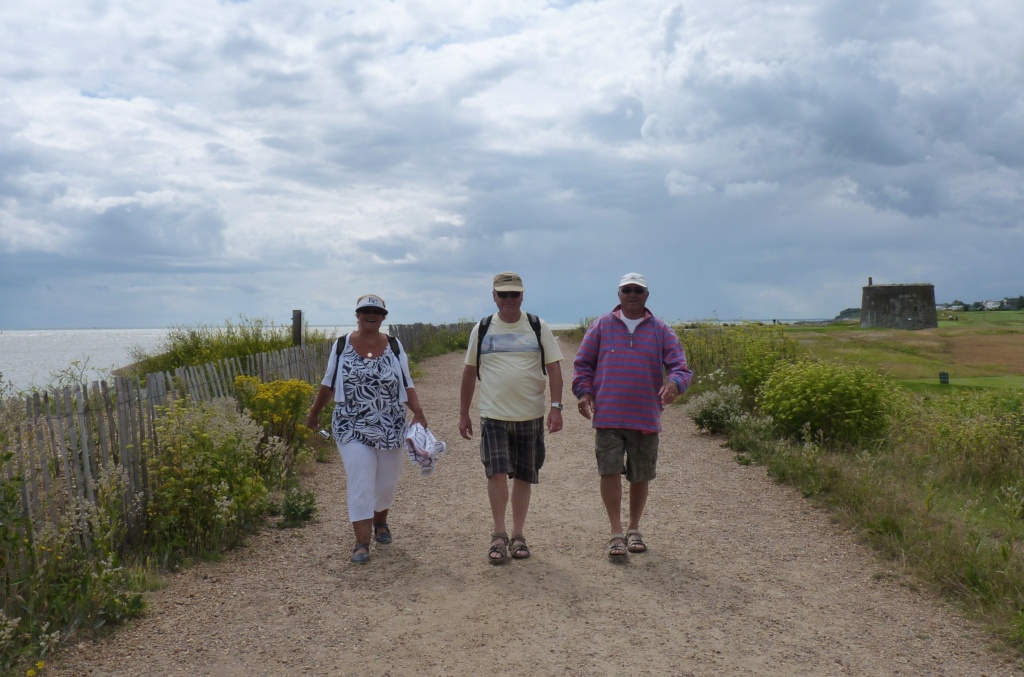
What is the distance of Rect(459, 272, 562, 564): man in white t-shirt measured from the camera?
5.73 m

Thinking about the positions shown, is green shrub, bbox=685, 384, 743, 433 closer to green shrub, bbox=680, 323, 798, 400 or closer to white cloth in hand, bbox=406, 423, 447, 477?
green shrub, bbox=680, 323, 798, 400

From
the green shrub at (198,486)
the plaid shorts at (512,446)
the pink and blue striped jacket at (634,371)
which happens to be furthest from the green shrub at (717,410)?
the green shrub at (198,486)

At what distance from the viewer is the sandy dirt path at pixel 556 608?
14.3ft

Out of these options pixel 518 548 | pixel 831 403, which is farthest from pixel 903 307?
pixel 518 548

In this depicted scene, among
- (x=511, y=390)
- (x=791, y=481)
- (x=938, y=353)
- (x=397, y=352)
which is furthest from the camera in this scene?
(x=938, y=353)

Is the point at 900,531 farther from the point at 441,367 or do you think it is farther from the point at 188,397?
the point at 441,367

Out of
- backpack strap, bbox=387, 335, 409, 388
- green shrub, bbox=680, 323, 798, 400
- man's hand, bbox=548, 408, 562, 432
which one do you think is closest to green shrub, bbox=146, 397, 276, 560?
backpack strap, bbox=387, 335, 409, 388

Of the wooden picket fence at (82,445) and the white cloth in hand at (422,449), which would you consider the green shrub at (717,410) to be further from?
the wooden picket fence at (82,445)

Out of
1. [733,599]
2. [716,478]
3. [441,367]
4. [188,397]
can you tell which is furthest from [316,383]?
[441,367]

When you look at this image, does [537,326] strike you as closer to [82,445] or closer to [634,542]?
[634,542]

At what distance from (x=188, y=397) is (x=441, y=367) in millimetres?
17572

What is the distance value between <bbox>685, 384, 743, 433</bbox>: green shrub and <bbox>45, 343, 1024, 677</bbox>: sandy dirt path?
168 inches

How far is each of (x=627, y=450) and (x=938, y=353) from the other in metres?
18.0

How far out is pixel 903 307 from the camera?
33.9 m
